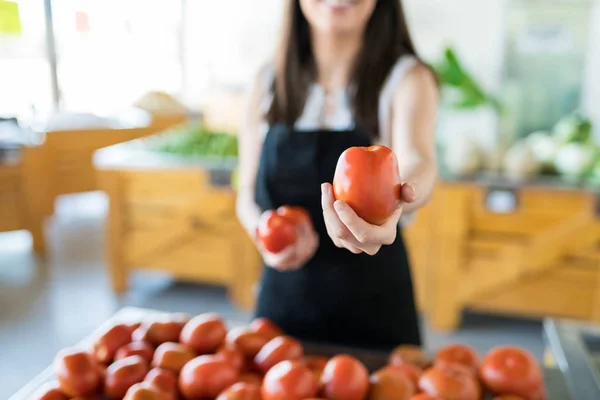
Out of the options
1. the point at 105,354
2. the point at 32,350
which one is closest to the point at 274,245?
the point at 105,354

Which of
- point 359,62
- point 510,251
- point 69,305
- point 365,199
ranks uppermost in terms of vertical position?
point 359,62

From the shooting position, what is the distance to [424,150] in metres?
0.89

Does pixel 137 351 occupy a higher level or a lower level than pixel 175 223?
higher

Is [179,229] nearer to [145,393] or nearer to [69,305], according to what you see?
[69,305]

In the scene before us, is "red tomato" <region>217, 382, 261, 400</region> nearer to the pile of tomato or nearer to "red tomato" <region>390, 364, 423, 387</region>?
the pile of tomato

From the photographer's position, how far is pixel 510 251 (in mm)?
2416

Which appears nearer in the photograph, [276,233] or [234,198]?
[276,233]

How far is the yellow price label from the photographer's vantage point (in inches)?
32.9

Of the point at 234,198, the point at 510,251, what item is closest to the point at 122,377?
the point at 234,198

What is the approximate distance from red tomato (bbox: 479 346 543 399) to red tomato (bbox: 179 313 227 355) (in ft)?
1.43

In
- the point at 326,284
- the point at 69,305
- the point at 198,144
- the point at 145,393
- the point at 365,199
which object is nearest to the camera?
the point at 365,199

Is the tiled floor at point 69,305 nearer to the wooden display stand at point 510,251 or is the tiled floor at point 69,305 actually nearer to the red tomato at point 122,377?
the wooden display stand at point 510,251

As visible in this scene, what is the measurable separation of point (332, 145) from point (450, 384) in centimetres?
44

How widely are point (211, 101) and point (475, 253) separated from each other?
306 cm
